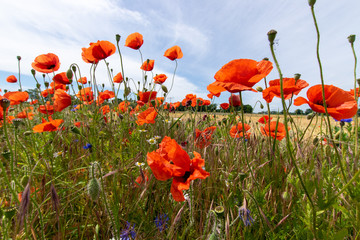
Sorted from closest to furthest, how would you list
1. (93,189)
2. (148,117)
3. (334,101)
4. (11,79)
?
(93,189)
(334,101)
(148,117)
(11,79)

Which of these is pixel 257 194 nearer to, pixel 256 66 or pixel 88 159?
pixel 256 66

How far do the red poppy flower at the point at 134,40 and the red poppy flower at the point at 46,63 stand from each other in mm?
842

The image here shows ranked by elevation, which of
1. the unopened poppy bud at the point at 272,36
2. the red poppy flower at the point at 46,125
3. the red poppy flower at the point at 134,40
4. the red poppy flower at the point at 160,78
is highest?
the red poppy flower at the point at 134,40

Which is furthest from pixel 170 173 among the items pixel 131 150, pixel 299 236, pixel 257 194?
pixel 131 150

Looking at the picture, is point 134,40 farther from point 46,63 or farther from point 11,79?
point 11,79

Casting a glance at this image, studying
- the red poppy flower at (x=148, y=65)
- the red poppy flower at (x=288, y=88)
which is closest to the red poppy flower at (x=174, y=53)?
the red poppy flower at (x=148, y=65)

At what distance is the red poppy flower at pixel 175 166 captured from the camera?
83 cm

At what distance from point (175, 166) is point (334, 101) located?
Result: 0.90 m

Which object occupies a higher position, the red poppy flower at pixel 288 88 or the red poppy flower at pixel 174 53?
the red poppy flower at pixel 174 53

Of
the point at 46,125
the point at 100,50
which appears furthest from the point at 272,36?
the point at 100,50

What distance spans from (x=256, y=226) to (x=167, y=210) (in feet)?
1.72

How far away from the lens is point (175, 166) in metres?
0.85

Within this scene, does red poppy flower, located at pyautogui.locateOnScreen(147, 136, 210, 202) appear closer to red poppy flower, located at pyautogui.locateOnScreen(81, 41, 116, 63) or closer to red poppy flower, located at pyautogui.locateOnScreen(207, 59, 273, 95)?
red poppy flower, located at pyautogui.locateOnScreen(207, 59, 273, 95)

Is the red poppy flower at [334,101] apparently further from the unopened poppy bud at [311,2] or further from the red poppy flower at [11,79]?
the red poppy flower at [11,79]
